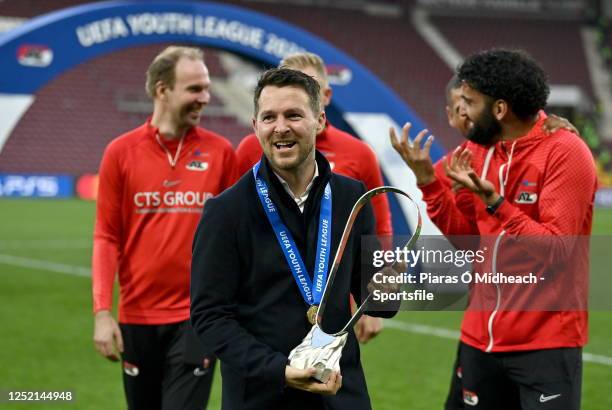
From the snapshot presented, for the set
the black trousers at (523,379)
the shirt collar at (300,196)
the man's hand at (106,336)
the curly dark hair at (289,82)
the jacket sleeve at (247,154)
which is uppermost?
the jacket sleeve at (247,154)

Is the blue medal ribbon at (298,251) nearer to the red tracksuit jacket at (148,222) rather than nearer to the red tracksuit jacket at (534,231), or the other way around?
the red tracksuit jacket at (534,231)

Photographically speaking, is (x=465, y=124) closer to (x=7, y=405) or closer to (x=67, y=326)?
(x=7, y=405)

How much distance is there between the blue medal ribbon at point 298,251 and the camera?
256cm

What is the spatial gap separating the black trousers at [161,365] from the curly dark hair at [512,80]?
66.3 inches

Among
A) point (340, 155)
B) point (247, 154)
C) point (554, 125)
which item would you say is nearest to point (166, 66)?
point (247, 154)

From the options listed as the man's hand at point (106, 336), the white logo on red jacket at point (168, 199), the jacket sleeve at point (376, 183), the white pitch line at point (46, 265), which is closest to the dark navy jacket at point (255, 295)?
the man's hand at point (106, 336)

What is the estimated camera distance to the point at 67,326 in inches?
363

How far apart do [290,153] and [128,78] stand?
98.0 feet

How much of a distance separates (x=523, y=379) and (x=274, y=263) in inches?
51.4

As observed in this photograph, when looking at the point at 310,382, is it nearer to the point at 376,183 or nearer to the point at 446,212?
the point at 446,212

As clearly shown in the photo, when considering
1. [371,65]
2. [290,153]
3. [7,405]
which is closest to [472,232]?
[290,153]

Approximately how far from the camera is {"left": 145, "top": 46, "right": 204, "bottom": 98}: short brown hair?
441 cm

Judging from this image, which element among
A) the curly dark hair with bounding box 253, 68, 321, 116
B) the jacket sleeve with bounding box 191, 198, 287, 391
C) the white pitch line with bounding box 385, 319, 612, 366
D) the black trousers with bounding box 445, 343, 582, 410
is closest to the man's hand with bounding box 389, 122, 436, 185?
the curly dark hair with bounding box 253, 68, 321, 116

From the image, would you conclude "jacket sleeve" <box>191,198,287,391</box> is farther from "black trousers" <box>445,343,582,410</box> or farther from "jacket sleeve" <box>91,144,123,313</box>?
"jacket sleeve" <box>91,144,123,313</box>
